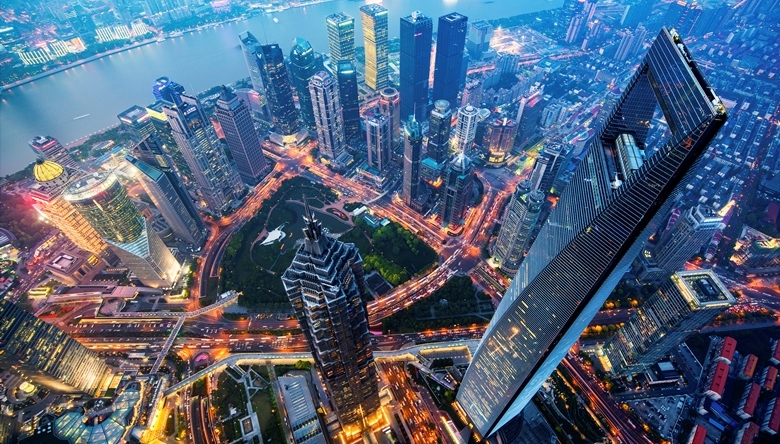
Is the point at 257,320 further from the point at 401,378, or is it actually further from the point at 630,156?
the point at 630,156

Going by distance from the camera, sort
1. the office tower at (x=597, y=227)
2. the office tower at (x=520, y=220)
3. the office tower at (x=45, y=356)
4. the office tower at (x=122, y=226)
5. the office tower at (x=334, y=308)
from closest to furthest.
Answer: the office tower at (x=597, y=227), the office tower at (x=334, y=308), the office tower at (x=45, y=356), the office tower at (x=122, y=226), the office tower at (x=520, y=220)

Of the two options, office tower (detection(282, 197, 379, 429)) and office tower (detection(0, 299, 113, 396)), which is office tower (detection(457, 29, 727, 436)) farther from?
office tower (detection(0, 299, 113, 396))

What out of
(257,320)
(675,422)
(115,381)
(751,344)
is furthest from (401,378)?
(751,344)

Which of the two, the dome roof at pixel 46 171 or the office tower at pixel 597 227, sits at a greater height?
the office tower at pixel 597 227

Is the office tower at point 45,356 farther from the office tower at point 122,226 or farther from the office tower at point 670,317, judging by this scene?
the office tower at point 670,317

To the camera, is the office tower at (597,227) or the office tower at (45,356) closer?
the office tower at (597,227)

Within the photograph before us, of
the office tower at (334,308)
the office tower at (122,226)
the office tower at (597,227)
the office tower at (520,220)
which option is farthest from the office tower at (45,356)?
the office tower at (520,220)

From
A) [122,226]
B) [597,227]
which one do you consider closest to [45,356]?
[122,226]
